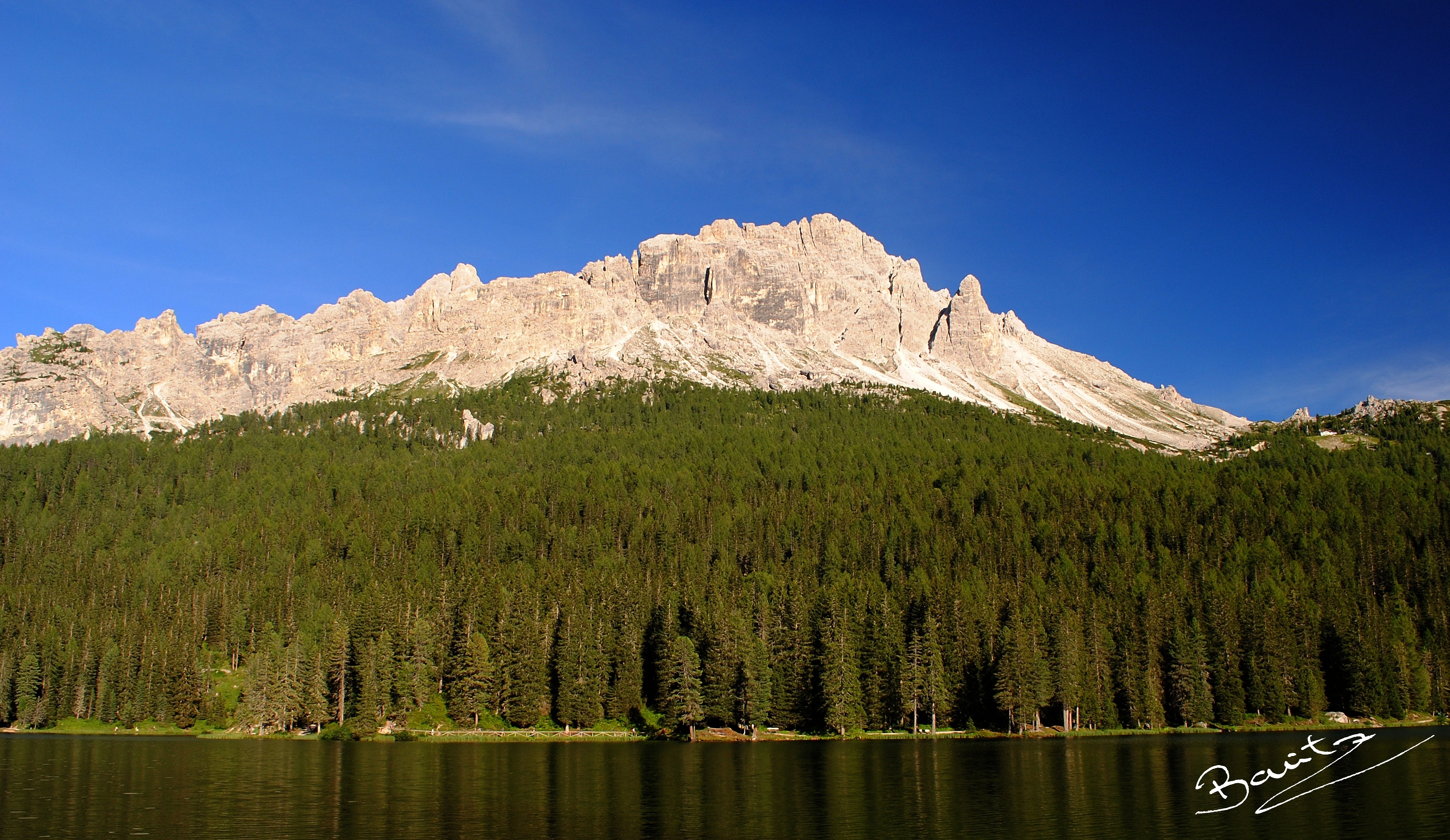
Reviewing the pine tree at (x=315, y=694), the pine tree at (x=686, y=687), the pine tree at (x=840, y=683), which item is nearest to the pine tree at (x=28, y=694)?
the pine tree at (x=315, y=694)

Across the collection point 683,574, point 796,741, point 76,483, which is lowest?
point 796,741

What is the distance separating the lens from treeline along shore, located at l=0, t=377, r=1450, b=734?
10481cm

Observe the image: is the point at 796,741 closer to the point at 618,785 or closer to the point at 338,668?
the point at 618,785

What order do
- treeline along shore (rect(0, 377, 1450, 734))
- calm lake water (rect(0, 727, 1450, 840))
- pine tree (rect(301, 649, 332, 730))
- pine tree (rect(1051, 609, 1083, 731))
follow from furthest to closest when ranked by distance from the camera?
treeline along shore (rect(0, 377, 1450, 734)) < pine tree (rect(301, 649, 332, 730)) < pine tree (rect(1051, 609, 1083, 731)) < calm lake water (rect(0, 727, 1450, 840))

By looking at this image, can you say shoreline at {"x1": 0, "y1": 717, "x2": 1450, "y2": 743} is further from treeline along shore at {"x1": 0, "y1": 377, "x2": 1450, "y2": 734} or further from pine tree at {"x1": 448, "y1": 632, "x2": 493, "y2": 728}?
pine tree at {"x1": 448, "y1": 632, "x2": 493, "y2": 728}

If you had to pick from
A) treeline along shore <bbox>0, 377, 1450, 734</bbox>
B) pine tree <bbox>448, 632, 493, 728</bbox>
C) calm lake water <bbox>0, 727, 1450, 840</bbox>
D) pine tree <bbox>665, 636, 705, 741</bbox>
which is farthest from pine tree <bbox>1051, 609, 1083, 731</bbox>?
pine tree <bbox>448, 632, 493, 728</bbox>

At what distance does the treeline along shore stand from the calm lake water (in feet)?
49.2

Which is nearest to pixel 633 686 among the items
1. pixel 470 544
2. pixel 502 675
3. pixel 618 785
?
pixel 502 675

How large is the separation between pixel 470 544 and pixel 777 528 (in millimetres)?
48254

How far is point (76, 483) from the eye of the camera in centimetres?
19088

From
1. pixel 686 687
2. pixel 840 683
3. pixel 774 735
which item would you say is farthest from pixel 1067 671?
pixel 686 687

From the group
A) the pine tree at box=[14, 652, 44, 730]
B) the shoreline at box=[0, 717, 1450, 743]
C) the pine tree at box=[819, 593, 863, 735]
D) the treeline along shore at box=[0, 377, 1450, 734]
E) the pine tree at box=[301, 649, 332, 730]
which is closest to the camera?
the pine tree at box=[819, 593, 863, 735]

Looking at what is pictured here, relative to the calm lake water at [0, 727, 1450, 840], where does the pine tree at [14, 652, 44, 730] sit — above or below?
above

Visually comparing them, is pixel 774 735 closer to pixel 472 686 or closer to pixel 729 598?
pixel 729 598
